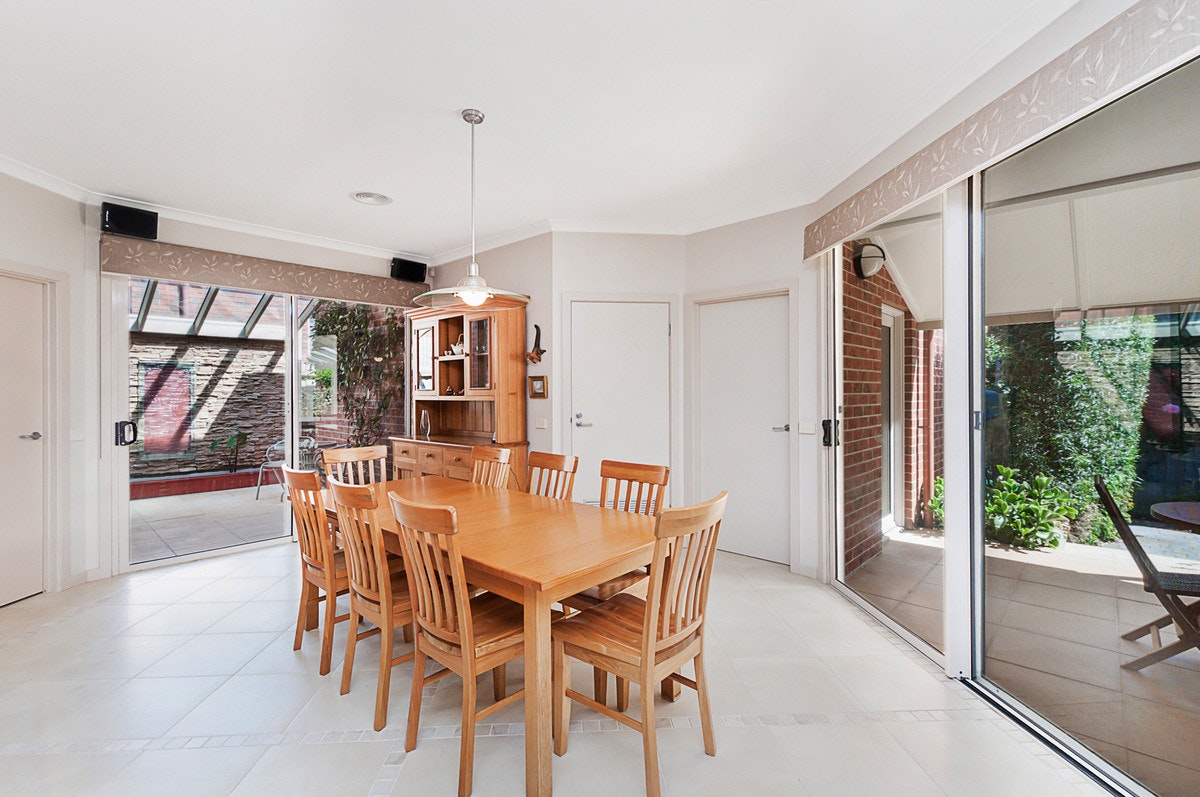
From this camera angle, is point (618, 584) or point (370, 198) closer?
point (618, 584)

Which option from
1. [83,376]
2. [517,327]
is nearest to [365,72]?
[517,327]

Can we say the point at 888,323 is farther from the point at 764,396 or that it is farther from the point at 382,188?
the point at 382,188

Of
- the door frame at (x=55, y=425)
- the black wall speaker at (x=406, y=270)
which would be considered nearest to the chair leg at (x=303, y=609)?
the door frame at (x=55, y=425)

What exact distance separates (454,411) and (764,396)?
2.84 m

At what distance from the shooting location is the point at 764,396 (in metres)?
3.85

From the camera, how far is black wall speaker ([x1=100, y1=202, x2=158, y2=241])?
3.50 meters

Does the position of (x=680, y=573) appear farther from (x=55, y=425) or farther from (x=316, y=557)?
(x=55, y=425)

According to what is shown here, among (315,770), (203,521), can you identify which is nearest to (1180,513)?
(315,770)

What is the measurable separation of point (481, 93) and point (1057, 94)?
2.12 meters

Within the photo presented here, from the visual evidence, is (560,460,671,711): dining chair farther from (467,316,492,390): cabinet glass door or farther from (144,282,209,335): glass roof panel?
(144,282,209,335): glass roof panel

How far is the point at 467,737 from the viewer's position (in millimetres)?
1624

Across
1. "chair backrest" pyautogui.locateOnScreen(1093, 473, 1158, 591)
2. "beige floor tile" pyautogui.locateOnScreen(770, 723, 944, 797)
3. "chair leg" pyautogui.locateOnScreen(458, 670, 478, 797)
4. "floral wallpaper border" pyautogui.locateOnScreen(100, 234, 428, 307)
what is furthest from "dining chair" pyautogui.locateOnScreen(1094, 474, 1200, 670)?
"floral wallpaper border" pyautogui.locateOnScreen(100, 234, 428, 307)

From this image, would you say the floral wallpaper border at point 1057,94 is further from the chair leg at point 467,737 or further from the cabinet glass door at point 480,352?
the cabinet glass door at point 480,352

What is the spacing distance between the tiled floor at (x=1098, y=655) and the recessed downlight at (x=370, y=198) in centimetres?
393
